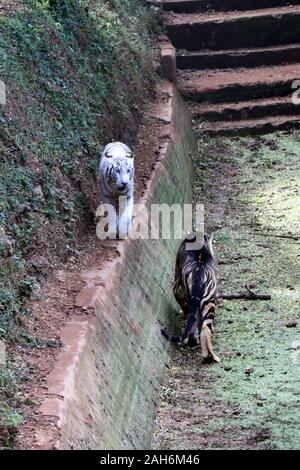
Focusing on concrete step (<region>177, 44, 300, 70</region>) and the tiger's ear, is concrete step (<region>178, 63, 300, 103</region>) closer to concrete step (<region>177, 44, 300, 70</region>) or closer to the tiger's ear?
concrete step (<region>177, 44, 300, 70</region>)

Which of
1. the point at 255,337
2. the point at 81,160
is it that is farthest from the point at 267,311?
the point at 81,160

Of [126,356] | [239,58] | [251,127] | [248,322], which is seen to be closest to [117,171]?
[248,322]

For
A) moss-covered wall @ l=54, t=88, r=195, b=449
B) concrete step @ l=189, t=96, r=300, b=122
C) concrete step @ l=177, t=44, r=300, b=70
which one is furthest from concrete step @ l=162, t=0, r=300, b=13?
moss-covered wall @ l=54, t=88, r=195, b=449

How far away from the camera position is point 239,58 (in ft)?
48.2

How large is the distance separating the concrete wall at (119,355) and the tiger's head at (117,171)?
44 cm

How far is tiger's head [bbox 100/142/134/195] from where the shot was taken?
7.90 metres

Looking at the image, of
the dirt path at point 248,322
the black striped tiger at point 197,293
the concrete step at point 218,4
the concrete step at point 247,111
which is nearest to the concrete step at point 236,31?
the concrete step at point 218,4

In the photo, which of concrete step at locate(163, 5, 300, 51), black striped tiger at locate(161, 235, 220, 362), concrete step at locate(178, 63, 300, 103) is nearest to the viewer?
black striped tiger at locate(161, 235, 220, 362)

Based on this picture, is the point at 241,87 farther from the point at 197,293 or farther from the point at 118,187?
the point at 197,293

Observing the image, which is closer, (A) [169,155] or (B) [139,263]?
(B) [139,263]

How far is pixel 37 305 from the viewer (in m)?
6.62

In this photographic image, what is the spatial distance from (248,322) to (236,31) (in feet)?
24.4
